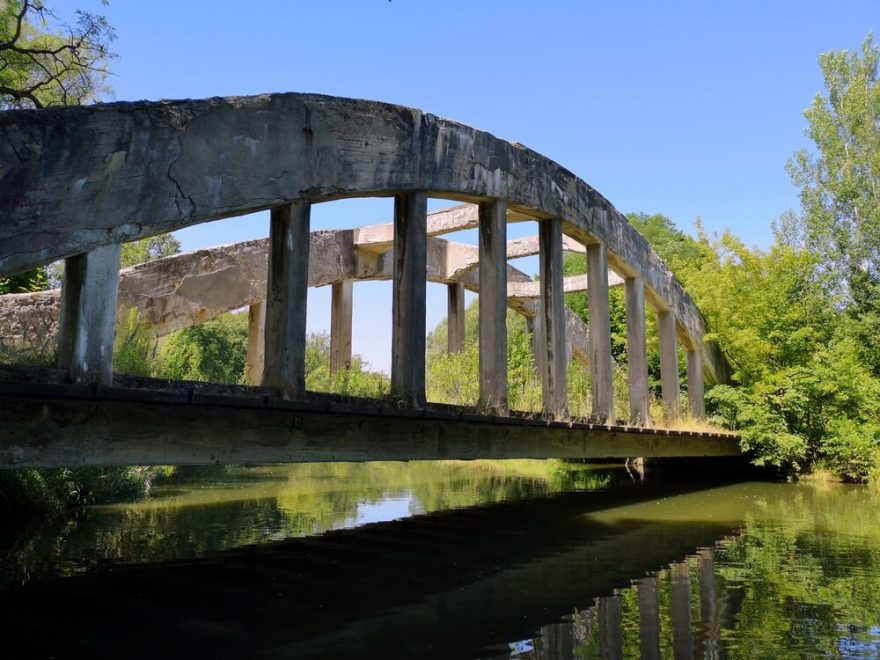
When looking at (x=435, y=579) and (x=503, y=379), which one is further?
(x=503, y=379)

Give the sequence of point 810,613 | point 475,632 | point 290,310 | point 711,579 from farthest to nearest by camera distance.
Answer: point 290,310, point 711,579, point 810,613, point 475,632

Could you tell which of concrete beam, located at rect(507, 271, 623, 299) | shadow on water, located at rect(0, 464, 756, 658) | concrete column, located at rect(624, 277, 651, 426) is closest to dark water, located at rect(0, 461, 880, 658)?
shadow on water, located at rect(0, 464, 756, 658)

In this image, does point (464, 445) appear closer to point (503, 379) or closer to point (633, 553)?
point (503, 379)

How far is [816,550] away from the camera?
8.14 metres

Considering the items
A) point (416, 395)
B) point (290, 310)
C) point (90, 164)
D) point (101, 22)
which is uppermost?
point (101, 22)

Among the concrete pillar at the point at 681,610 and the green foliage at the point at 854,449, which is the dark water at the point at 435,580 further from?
the green foliage at the point at 854,449

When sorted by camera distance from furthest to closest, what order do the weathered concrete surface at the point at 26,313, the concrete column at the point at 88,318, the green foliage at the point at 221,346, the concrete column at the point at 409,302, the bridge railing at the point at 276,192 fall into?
the green foliage at the point at 221,346 < the weathered concrete surface at the point at 26,313 < the concrete column at the point at 409,302 < the concrete column at the point at 88,318 < the bridge railing at the point at 276,192

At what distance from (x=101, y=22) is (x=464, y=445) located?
7704 millimetres

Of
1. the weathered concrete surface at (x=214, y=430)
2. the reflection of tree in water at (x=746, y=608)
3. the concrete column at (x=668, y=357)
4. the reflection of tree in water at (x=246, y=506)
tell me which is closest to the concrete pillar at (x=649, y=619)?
the reflection of tree in water at (x=746, y=608)

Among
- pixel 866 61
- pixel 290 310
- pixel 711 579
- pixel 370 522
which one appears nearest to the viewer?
pixel 711 579

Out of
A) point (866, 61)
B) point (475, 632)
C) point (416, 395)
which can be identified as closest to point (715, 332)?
point (866, 61)

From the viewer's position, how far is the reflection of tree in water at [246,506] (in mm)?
7426

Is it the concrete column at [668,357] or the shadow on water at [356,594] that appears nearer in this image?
the shadow on water at [356,594]

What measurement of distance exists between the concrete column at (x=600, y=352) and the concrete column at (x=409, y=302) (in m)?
5.17
